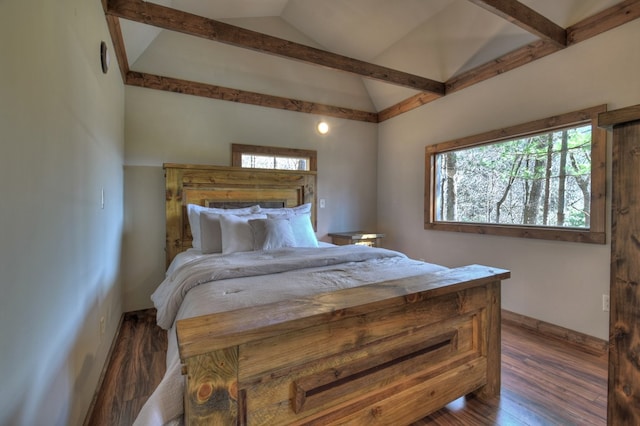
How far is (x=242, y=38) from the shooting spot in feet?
8.07

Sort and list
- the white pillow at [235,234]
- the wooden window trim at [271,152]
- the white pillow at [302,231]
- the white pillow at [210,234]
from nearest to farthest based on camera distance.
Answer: the white pillow at [235,234] < the white pillow at [210,234] < the white pillow at [302,231] < the wooden window trim at [271,152]

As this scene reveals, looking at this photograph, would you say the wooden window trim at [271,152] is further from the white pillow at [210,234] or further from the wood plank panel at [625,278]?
the wood plank panel at [625,278]

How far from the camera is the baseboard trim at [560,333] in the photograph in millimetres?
2277

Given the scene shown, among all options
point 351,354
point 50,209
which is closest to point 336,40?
point 50,209

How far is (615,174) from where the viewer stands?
0.90 m

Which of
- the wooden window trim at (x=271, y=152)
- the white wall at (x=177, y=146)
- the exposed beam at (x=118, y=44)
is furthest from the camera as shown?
the wooden window trim at (x=271, y=152)

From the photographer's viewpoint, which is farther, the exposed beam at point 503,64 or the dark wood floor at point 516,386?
the exposed beam at point 503,64

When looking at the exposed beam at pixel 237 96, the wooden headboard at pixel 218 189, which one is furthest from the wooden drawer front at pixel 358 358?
the exposed beam at pixel 237 96

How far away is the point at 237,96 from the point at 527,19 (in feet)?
9.34

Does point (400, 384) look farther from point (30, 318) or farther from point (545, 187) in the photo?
point (545, 187)

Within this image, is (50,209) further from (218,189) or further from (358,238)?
(358,238)

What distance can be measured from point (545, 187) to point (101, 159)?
11.9ft

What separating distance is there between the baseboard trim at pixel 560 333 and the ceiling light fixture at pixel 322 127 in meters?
2.96

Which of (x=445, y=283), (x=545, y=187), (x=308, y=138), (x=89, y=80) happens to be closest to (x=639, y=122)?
(x=445, y=283)
